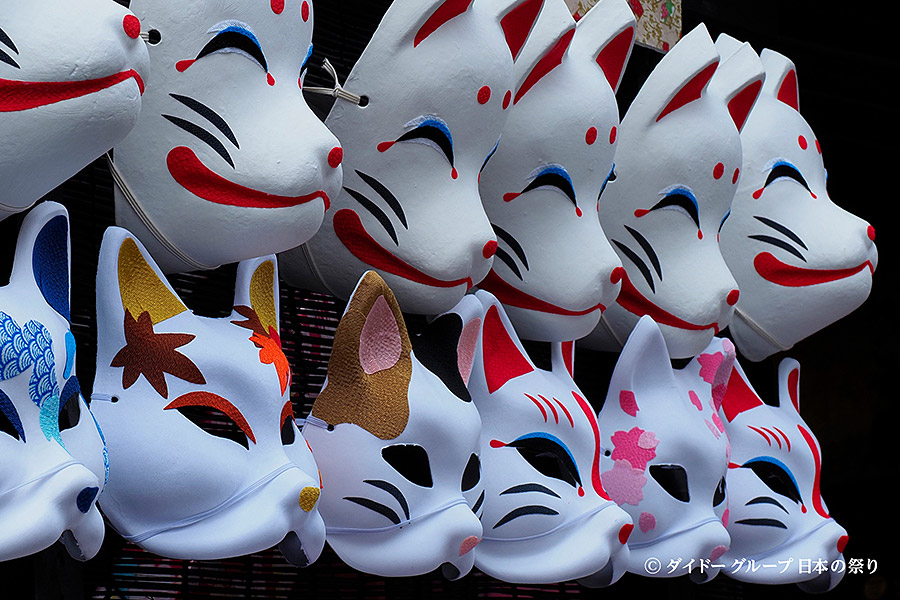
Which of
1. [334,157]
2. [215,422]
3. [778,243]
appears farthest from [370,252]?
[778,243]

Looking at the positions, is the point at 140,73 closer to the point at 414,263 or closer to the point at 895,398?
the point at 414,263

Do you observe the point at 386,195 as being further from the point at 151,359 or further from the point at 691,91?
the point at 691,91

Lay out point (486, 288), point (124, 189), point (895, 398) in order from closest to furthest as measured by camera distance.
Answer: point (124, 189) → point (486, 288) → point (895, 398)

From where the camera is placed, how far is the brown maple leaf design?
1153 mm

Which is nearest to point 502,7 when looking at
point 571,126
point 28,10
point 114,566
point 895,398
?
point 571,126

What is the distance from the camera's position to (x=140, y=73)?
3.53 ft

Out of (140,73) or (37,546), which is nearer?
(37,546)

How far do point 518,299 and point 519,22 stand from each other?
1.14 feet

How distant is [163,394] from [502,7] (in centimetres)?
63

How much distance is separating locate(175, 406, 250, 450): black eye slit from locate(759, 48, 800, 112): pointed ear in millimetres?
1179

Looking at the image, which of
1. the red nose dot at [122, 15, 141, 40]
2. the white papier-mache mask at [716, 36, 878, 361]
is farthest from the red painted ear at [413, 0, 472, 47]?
the white papier-mache mask at [716, 36, 878, 361]

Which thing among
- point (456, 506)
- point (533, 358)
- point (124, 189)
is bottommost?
point (533, 358)

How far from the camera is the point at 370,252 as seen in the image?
4.68ft

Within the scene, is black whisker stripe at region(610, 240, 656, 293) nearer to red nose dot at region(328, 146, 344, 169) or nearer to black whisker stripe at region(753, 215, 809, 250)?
black whisker stripe at region(753, 215, 809, 250)
